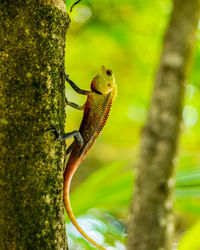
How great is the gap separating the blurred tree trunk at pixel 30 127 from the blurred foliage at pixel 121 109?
28.9 inches

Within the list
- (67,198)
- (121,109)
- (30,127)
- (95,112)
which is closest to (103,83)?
(95,112)

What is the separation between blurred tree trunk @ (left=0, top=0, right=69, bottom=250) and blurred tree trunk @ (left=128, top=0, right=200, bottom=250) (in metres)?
1.12

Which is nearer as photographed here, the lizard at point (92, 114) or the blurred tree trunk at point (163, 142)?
the lizard at point (92, 114)

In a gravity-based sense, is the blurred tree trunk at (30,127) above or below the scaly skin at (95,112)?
below

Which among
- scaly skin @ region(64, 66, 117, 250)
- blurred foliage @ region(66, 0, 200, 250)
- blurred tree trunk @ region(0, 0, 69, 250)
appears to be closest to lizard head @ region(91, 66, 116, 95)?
scaly skin @ region(64, 66, 117, 250)

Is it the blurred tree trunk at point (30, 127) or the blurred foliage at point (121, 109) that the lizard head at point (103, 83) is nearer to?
the blurred foliage at point (121, 109)

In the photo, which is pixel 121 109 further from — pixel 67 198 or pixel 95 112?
pixel 67 198

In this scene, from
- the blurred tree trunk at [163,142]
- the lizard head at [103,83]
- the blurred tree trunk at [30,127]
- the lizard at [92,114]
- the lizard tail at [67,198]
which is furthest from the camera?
the blurred tree trunk at [163,142]

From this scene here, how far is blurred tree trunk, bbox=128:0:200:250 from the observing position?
180 cm

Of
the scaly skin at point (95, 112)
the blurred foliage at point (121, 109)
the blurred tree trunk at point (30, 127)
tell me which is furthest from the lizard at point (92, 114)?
the blurred tree trunk at point (30, 127)

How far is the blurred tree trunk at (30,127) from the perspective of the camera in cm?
69

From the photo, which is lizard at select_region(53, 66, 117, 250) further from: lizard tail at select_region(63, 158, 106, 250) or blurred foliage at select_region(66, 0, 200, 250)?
blurred foliage at select_region(66, 0, 200, 250)

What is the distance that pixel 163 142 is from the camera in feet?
6.25

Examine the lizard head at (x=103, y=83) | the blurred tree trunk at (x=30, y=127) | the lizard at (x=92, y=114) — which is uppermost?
the lizard head at (x=103, y=83)
